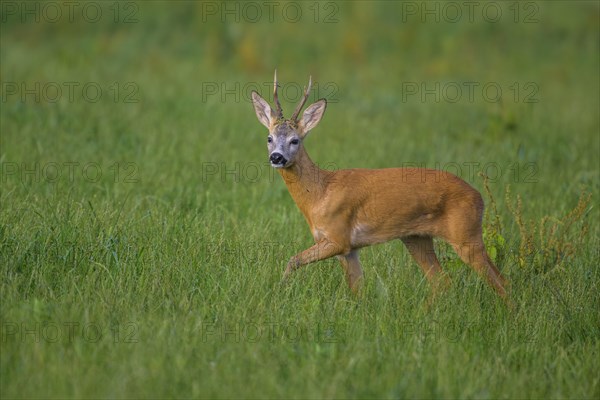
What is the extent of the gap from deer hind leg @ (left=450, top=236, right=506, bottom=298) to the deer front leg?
900mm

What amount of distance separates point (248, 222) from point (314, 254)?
56.8 inches

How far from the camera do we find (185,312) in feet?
18.8

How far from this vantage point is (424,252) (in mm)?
7152

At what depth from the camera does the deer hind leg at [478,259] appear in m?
6.73

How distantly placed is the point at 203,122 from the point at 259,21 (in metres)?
7.89

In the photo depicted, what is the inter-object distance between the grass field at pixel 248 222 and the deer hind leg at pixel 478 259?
0.12 m
